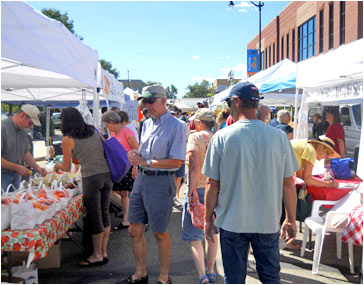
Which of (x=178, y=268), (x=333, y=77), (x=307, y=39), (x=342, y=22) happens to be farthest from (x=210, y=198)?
(x=307, y=39)

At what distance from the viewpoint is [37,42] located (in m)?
3.61

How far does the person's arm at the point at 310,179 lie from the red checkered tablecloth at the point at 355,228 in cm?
70

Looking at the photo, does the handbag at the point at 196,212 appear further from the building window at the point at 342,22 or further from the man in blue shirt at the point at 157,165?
the building window at the point at 342,22

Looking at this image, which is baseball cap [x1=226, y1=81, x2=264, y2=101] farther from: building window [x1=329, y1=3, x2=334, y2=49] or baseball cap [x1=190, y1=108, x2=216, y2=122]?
building window [x1=329, y1=3, x2=334, y2=49]

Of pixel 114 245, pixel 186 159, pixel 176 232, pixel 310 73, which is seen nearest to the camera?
pixel 186 159

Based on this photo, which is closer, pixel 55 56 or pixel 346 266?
pixel 55 56

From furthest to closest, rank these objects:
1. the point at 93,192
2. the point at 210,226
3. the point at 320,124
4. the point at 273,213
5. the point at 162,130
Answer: the point at 320,124 → the point at 93,192 → the point at 162,130 → the point at 210,226 → the point at 273,213

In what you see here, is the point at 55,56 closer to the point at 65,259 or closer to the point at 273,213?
the point at 65,259

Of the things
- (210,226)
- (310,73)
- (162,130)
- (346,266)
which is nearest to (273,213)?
Answer: (210,226)

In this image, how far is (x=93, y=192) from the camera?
4238 mm

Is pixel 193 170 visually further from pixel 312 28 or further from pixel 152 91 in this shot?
pixel 312 28

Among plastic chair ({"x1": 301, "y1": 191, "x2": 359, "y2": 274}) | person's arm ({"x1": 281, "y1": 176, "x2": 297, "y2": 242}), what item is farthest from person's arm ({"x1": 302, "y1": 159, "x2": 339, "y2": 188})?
person's arm ({"x1": 281, "y1": 176, "x2": 297, "y2": 242})

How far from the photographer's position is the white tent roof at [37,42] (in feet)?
10.6

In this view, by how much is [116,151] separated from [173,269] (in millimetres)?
1499
